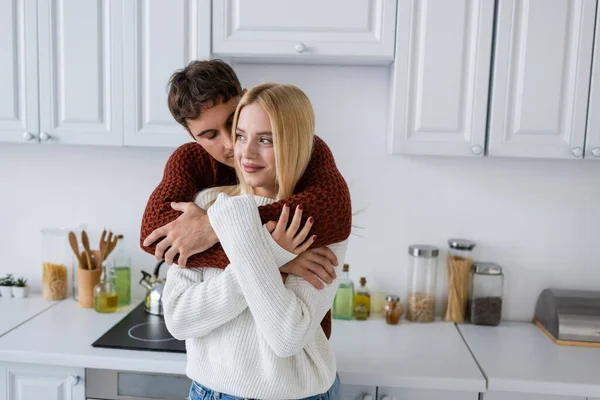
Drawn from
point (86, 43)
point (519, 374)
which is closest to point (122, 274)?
point (86, 43)

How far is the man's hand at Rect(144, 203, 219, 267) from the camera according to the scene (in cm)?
126

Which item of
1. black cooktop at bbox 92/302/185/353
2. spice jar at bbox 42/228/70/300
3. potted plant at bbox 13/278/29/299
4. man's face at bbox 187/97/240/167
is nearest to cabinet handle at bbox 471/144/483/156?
man's face at bbox 187/97/240/167

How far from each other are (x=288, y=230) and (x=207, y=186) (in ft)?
1.33

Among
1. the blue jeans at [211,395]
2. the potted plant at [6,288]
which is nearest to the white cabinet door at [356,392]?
the blue jeans at [211,395]

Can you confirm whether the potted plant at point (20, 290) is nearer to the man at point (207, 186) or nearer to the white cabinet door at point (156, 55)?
the white cabinet door at point (156, 55)

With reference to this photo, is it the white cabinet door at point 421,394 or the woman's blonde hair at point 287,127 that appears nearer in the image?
the woman's blonde hair at point 287,127

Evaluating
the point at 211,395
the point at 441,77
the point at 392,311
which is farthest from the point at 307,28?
the point at 211,395

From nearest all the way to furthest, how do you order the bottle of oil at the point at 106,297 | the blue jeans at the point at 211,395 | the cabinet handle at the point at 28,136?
the blue jeans at the point at 211,395, the cabinet handle at the point at 28,136, the bottle of oil at the point at 106,297

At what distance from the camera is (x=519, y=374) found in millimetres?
1707

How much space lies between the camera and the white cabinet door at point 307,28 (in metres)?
1.85

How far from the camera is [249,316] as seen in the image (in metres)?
1.29

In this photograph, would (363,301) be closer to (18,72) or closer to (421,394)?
(421,394)

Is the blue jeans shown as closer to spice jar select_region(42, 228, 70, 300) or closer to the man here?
the man

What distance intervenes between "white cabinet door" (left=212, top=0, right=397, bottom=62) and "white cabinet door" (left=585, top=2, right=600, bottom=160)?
2.20ft
